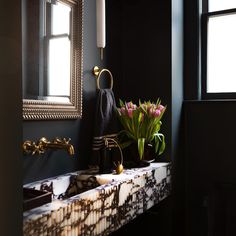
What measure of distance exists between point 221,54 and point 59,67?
4.49 ft

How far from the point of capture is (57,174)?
1.71 metres

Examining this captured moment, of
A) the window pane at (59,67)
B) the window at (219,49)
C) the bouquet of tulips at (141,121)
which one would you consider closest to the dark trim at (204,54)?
the window at (219,49)

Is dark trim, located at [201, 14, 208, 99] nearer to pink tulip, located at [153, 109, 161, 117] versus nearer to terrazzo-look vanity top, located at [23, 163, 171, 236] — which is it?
pink tulip, located at [153, 109, 161, 117]

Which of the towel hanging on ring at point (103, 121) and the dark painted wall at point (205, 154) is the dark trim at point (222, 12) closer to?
the dark painted wall at point (205, 154)

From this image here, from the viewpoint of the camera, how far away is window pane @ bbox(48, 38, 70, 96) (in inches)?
65.0

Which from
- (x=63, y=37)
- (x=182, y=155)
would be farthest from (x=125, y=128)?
(x=63, y=37)

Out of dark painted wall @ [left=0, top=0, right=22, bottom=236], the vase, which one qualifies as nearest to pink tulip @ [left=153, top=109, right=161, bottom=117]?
the vase

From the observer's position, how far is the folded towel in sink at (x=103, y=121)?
1.90 metres

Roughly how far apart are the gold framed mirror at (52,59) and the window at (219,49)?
43.4 inches

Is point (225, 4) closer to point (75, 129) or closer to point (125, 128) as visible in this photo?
point (125, 128)

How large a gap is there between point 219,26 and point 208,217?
57.9 inches

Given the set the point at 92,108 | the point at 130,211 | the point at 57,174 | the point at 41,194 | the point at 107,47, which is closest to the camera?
the point at 41,194

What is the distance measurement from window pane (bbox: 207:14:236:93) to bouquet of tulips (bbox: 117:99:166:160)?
0.62 m

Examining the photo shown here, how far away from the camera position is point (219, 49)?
2.41 metres
